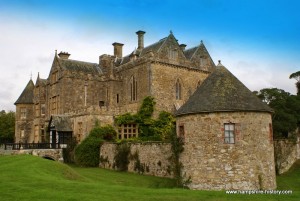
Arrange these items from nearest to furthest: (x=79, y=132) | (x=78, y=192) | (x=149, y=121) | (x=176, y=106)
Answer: (x=78, y=192), (x=149, y=121), (x=79, y=132), (x=176, y=106)

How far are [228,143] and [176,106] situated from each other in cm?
1779

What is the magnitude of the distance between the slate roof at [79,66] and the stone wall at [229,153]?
23551mm

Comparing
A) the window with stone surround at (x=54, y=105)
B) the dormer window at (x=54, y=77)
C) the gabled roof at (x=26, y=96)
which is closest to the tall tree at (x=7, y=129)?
the gabled roof at (x=26, y=96)

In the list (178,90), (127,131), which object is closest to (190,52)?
(178,90)

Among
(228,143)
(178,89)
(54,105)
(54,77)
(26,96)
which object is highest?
(54,77)

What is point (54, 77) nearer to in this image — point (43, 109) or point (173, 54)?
point (43, 109)

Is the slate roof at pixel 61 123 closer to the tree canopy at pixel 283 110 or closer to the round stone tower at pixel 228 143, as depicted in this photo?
the round stone tower at pixel 228 143

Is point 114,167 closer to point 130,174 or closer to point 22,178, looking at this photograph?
point 130,174

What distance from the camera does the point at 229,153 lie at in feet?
68.8

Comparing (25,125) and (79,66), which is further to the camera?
(25,125)

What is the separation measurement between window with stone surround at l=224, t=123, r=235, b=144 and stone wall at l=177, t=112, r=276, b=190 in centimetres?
18

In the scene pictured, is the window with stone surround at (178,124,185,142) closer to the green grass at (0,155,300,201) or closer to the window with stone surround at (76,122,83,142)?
the green grass at (0,155,300,201)

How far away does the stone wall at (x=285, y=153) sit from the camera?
31.6 meters

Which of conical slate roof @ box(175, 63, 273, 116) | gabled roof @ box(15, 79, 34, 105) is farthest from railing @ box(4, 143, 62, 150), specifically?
conical slate roof @ box(175, 63, 273, 116)
